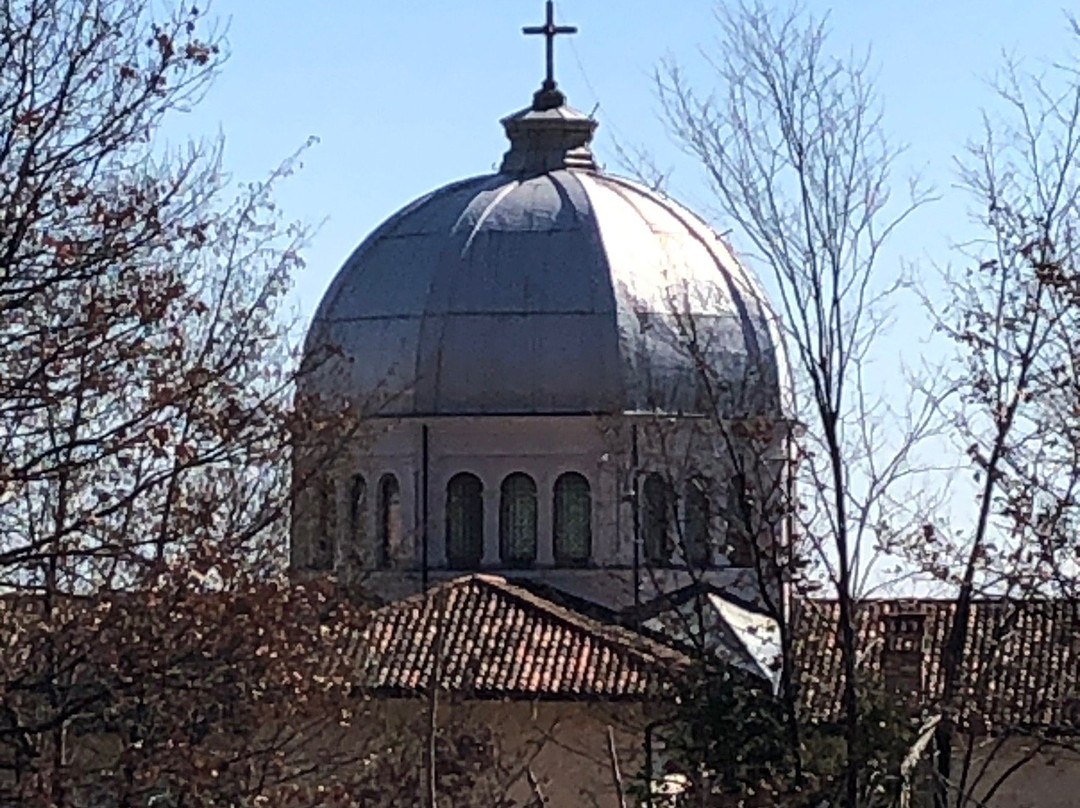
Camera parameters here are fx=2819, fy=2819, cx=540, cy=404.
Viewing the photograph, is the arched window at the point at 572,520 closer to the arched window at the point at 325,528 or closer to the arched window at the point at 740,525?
the arched window at the point at 325,528

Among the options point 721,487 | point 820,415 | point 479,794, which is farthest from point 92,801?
point 721,487

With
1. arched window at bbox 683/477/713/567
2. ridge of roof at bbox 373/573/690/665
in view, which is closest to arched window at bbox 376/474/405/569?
ridge of roof at bbox 373/573/690/665

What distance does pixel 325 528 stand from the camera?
25547 millimetres

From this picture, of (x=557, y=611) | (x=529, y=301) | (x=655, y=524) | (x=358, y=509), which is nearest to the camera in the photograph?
(x=557, y=611)

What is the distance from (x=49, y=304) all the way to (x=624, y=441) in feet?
76.0

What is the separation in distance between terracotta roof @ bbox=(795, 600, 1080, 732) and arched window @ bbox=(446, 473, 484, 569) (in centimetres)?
1001

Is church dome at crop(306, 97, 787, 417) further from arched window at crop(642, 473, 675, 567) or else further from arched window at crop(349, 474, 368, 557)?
arched window at crop(642, 473, 675, 567)

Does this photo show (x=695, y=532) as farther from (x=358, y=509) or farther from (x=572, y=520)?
(x=358, y=509)

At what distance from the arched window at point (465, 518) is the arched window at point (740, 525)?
13206 millimetres

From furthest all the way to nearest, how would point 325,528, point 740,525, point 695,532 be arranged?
point 695,532 → point 325,528 → point 740,525

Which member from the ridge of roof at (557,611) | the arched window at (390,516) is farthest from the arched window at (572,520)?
the arched window at (390,516)

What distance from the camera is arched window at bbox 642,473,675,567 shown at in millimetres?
33537

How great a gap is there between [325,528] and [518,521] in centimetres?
1297

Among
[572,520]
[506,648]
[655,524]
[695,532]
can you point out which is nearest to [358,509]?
[572,520]
